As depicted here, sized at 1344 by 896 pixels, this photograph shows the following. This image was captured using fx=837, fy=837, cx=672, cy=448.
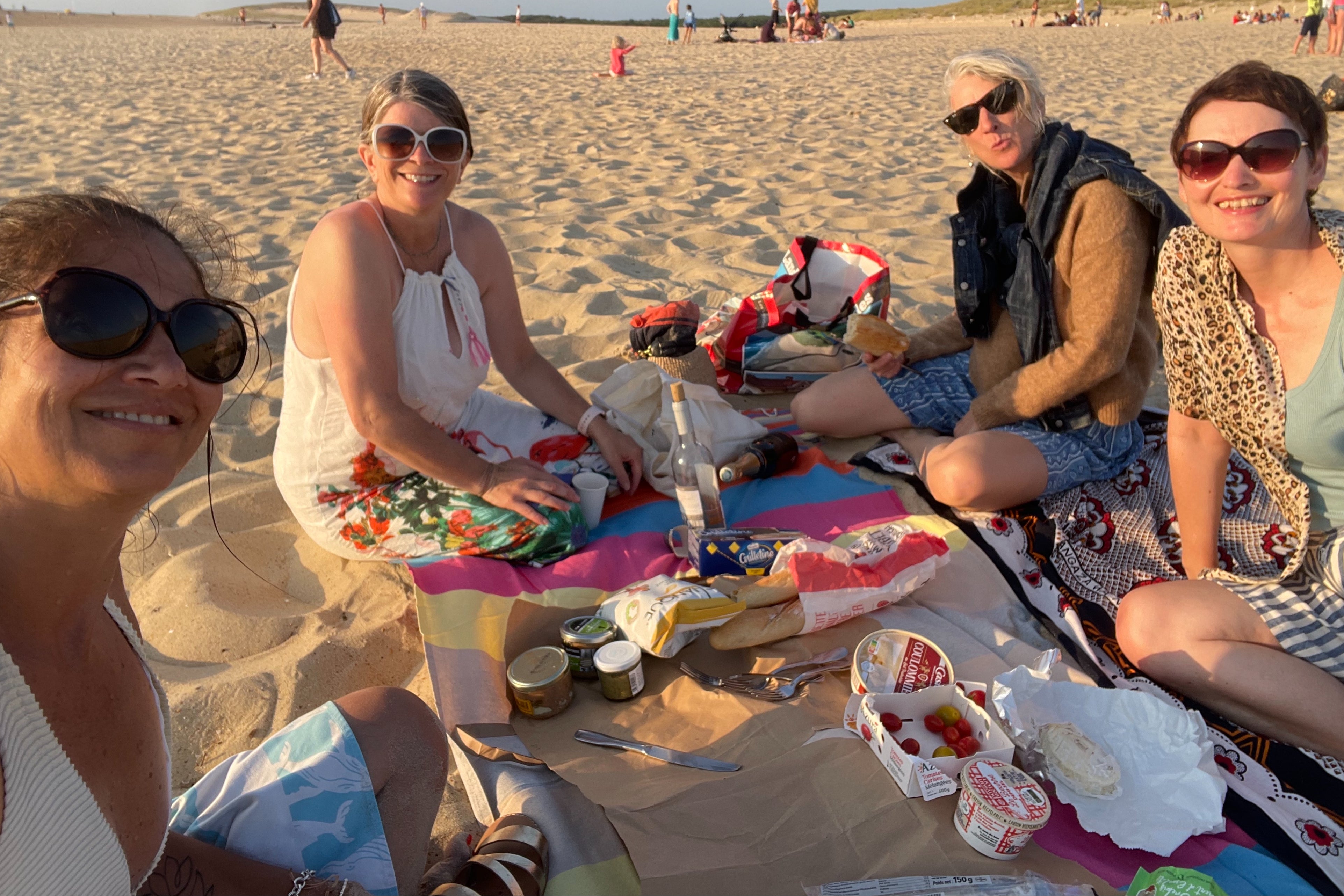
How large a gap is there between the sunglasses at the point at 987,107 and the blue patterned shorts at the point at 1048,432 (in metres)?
1.03

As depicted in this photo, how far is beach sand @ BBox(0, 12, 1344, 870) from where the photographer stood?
2562mm

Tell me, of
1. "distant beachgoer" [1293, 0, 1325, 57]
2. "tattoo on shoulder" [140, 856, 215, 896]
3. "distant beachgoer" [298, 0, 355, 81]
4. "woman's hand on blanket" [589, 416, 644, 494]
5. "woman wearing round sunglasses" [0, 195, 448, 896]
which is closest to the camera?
"woman wearing round sunglasses" [0, 195, 448, 896]

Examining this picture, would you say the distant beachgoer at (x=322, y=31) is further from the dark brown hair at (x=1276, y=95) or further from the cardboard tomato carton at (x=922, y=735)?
the cardboard tomato carton at (x=922, y=735)

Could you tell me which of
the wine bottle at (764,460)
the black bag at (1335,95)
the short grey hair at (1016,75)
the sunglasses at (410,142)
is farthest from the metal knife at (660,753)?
the black bag at (1335,95)

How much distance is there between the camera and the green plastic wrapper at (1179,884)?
4.73ft

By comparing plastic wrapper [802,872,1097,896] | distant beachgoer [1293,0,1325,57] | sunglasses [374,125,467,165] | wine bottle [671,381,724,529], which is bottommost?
plastic wrapper [802,872,1097,896]

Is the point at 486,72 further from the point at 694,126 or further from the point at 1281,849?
the point at 1281,849

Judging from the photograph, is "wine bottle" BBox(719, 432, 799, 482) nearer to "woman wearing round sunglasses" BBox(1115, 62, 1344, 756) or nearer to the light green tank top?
"woman wearing round sunglasses" BBox(1115, 62, 1344, 756)

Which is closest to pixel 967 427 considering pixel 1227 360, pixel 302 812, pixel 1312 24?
pixel 1227 360

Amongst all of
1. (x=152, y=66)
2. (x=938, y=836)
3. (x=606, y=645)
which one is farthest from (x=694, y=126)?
(x=152, y=66)

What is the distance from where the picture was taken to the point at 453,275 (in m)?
2.87

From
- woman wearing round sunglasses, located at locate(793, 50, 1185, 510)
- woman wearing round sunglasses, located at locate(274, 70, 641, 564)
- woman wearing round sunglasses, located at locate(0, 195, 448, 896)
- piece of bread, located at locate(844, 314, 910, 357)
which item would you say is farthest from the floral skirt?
piece of bread, located at locate(844, 314, 910, 357)

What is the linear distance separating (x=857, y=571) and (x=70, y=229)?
2007 millimetres

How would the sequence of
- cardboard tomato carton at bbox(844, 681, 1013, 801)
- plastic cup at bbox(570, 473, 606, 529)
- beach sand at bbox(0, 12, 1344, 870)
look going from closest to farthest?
cardboard tomato carton at bbox(844, 681, 1013, 801) < beach sand at bbox(0, 12, 1344, 870) < plastic cup at bbox(570, 473, 606, 529)
